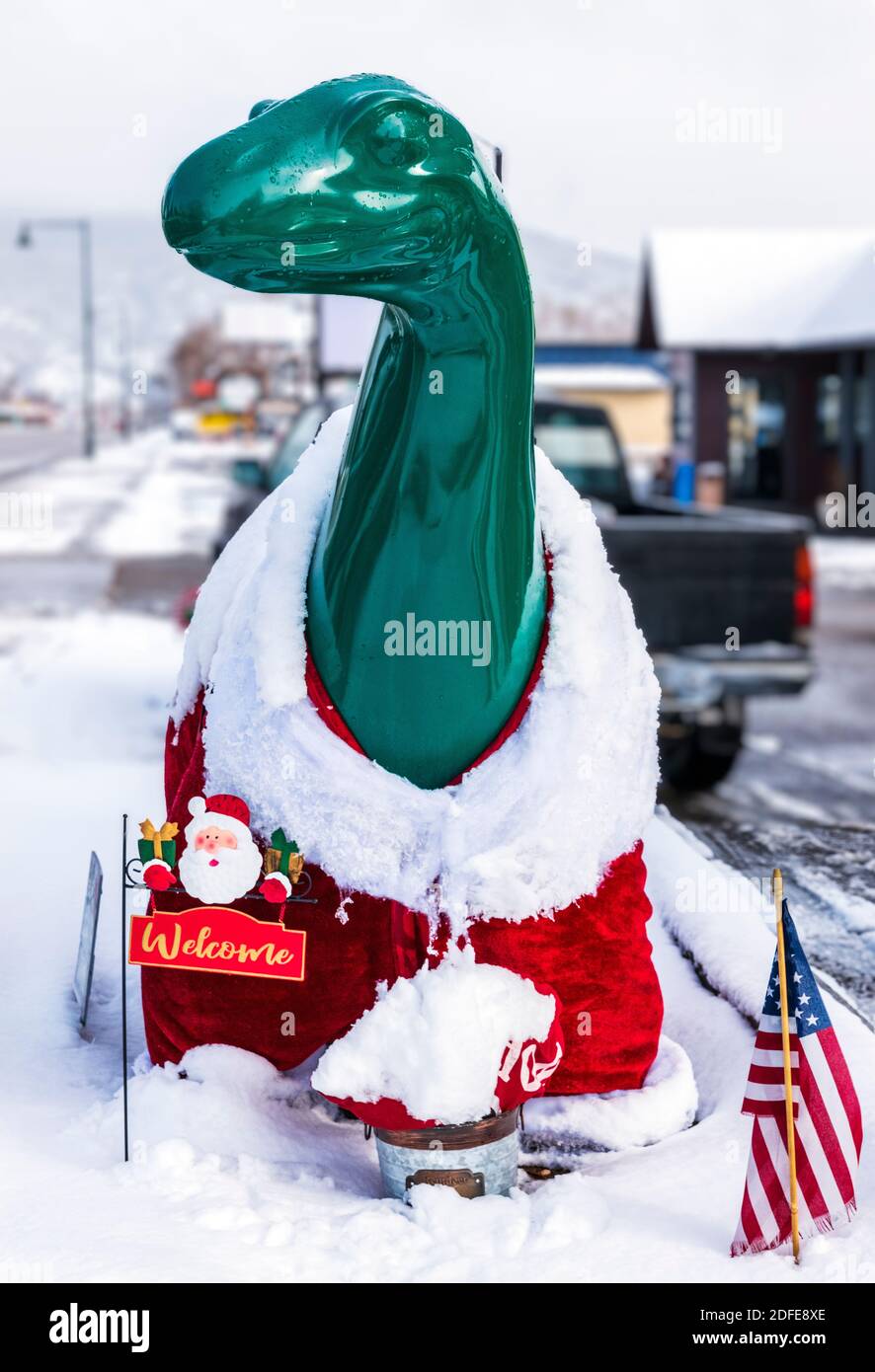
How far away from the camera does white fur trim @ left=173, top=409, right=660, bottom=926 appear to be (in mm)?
2730

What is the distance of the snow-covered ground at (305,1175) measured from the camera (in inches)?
96.9

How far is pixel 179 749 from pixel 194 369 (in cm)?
10206

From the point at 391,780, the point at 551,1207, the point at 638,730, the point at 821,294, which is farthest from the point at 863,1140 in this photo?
the point at 821,294

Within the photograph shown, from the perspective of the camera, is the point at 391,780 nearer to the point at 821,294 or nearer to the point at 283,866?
the point at 283,866

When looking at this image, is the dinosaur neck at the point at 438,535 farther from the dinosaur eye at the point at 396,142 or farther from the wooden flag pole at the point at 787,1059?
the wooden flag pole at the point at 787,1059

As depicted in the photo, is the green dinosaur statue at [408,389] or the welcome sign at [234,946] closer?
the green dinosaur statue at [408,389]

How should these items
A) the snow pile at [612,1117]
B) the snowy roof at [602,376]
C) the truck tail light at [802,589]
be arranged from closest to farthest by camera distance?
1. the snow pile at [612,1117]
2. the truck tail light at [802,589]
3. the snowy roof at [602,376]

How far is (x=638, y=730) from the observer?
2.90m

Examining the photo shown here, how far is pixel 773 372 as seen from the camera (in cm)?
2339

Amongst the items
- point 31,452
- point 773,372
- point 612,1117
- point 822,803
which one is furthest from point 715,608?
point 31,452

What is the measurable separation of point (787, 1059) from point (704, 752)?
5.40 m

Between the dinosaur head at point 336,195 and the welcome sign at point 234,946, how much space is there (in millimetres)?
1061
